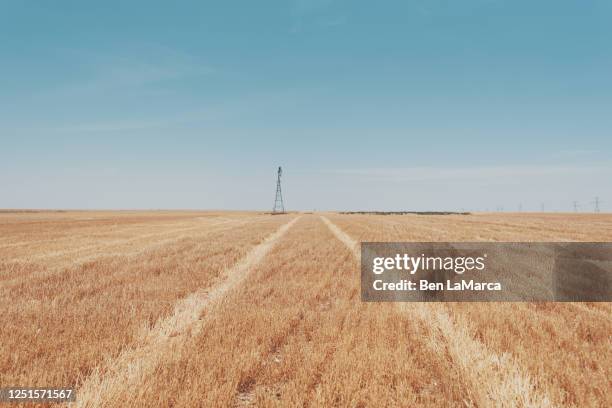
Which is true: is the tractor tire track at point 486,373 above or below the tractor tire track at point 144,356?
above

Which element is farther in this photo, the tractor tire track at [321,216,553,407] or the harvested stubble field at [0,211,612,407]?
the harvested stubble field at [0,211,612,407]

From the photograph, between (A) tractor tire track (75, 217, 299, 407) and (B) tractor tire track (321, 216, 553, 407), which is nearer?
(B) tractor tire track (321, 216, 553, 407)

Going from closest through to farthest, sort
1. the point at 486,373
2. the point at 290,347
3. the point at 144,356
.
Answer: the point at 486,373 < the point at 144,356 < the point at 290,347

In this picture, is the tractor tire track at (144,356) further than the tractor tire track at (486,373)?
Yes

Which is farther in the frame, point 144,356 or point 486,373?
point 144,356

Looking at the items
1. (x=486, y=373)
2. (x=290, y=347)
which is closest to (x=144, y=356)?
(x=290, y=347)

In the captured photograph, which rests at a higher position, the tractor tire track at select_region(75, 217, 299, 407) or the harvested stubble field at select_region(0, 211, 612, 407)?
the harvested stubble field at select_region(0, 211, 612, 407)

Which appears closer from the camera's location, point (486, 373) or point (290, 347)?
point (486, 373)

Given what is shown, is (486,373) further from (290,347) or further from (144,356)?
(144,356)

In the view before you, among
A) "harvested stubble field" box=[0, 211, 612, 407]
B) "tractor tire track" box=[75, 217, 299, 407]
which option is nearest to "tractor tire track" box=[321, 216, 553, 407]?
"harvested stubble field" box=[0, 211, 612, 407]

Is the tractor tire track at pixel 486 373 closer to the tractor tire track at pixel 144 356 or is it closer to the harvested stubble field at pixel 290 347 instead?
the harvested stubble field at pixel 290 347

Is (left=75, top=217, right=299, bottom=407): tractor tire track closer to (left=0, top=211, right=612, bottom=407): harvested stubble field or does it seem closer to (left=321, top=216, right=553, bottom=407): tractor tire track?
(left=0, top=211, right=612, bottom=407): harvested stubble field

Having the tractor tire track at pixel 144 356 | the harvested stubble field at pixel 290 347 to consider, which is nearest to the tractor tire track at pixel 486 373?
the harvested stubble field at pixel 290 347

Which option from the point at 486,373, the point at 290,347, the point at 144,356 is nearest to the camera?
the point at 486,373
